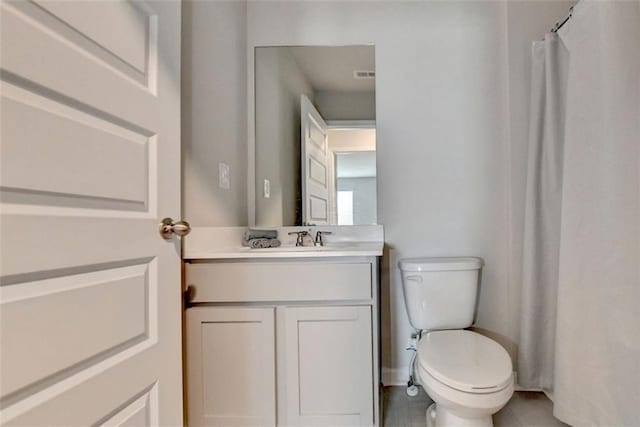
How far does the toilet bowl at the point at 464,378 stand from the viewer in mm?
1166

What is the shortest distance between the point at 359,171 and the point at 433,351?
1.03 metres

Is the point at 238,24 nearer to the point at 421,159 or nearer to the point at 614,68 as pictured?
the point at 421,159

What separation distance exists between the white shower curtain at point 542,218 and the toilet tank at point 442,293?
297mm

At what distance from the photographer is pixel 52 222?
0.58 metres

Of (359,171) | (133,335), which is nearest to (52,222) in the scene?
(133,335)

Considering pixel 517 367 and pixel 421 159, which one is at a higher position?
pixel 421 159

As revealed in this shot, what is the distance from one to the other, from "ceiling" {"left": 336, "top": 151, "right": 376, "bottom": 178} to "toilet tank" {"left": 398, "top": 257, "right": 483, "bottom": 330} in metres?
0.60

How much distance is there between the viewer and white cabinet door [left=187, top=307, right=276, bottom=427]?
1297 mm

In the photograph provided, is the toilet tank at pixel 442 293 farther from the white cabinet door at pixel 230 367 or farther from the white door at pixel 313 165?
the white cabinet door at pixel 230 367

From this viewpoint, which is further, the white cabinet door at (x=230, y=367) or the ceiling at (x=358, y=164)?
the ceiling at (x=358, y=164)

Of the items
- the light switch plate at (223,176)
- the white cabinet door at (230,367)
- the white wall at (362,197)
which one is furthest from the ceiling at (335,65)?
the white cabinet door at (230,367)

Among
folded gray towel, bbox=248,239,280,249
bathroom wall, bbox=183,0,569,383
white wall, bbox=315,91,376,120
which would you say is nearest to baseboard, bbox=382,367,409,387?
bathroom wall, bbox=183,0,569,383

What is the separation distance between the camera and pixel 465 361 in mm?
1313

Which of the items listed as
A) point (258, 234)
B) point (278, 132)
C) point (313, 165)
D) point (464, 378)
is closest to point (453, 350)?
point (464, 378)
